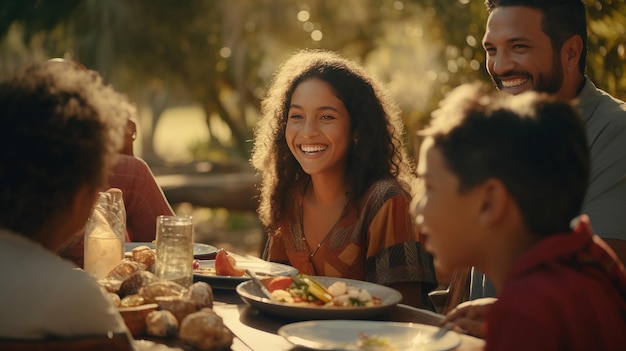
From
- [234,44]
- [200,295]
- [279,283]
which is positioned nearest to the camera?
[200,295]

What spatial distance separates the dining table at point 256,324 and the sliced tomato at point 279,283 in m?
0.07

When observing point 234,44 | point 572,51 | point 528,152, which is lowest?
point 528,152

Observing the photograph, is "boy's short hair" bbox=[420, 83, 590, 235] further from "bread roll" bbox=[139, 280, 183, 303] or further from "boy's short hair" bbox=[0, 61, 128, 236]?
"bread roll" bbox=[139, 280, 183, 303]

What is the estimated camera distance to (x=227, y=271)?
277cm

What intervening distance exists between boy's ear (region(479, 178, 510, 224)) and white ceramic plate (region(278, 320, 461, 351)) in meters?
0.35

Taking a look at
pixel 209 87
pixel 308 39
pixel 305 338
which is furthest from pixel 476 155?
pixel 308 39

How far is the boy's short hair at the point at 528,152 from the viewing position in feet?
5.40

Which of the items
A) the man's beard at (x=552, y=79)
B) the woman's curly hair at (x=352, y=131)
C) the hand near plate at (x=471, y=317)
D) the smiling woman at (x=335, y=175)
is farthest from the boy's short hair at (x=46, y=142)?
the man's beard at (x=552, y=79)

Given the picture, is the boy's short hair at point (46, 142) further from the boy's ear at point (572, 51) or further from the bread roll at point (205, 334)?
the boy's ear at point (572, 51)

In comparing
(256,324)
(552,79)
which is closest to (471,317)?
(256,324)

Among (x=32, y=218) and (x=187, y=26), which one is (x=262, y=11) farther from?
(x=32, y=218)

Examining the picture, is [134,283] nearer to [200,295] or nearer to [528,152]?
[200,295]

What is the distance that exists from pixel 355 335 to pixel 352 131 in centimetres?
160

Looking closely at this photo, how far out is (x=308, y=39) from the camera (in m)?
11.9
